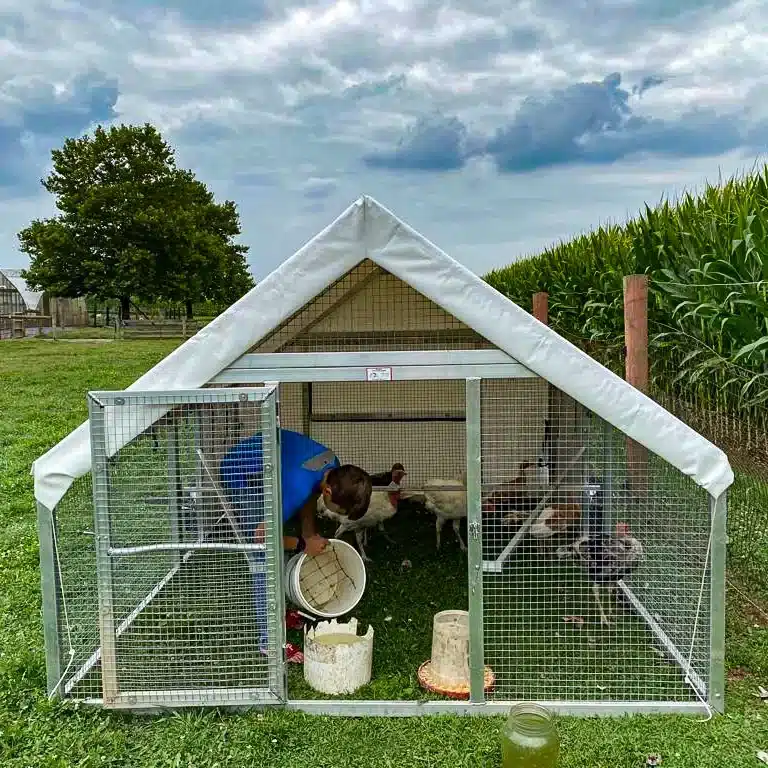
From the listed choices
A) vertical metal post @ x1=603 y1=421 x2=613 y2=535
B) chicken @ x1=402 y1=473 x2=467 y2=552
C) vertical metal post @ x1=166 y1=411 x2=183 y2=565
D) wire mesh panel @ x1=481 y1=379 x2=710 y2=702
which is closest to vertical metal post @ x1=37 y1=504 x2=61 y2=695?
vertical metal post @ x1=166 y1=411 x2=183 y2=565

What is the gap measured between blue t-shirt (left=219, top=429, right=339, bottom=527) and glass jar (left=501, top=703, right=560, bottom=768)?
61.1 inches

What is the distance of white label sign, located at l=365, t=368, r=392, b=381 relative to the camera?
147 inches

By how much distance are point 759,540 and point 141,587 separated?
406 cm

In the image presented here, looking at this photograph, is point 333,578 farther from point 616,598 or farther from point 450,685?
point 616,598

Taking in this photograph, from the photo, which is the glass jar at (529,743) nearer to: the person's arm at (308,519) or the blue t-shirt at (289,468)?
the blue t-shirt at (289,468)

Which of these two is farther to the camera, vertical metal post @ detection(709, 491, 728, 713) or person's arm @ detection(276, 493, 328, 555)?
person's arm @ detection(276, 493, 328, 555)

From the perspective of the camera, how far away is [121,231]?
33250 millimetres

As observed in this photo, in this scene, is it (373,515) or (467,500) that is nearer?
(467,500)

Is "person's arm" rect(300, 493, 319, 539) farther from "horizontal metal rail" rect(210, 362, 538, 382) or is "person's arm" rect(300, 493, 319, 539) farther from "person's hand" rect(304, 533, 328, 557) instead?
"horizontal metal rail" rect(210, 362, 538, 382)

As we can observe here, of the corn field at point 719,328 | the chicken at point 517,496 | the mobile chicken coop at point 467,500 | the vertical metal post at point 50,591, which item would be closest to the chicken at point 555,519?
the chicken at point 517,496

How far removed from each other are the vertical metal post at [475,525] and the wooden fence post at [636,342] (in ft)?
5.08

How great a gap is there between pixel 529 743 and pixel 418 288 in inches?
83.8

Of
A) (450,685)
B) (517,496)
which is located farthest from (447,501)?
(450,685)

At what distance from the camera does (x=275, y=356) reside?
3.72m
